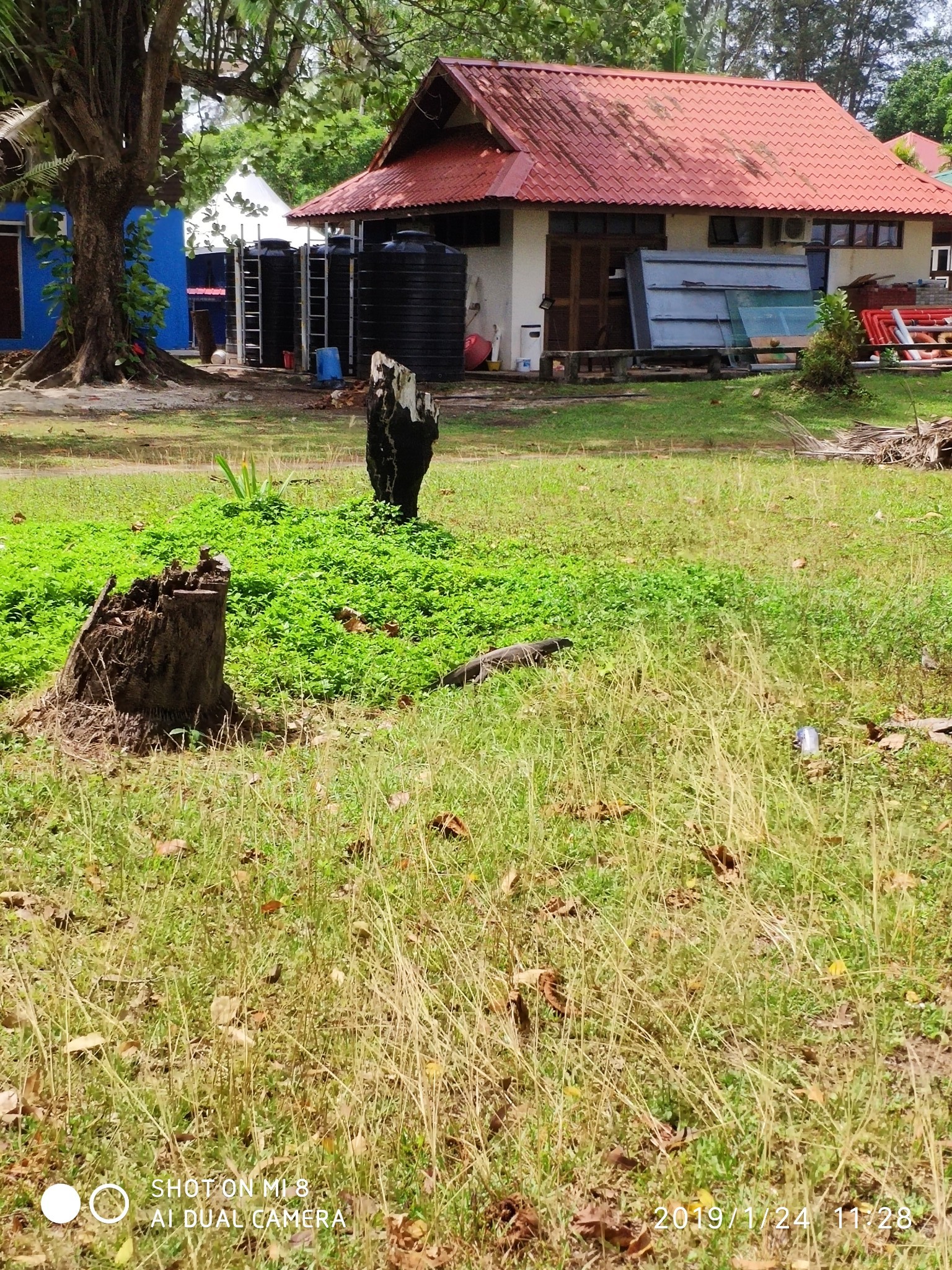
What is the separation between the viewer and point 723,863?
428 cm

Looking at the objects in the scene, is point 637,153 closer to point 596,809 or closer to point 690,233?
point 690,233

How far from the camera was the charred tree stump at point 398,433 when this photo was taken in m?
9.23

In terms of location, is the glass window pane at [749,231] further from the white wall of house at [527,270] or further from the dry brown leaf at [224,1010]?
the dry brown leaf at [224,1010]

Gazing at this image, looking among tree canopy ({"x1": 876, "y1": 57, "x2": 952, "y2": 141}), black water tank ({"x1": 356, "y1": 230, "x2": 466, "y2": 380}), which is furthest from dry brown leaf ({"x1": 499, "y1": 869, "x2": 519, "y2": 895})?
tree canopy ({"x1": 876, "y1": 57, "x2": 952, "y2": 141})

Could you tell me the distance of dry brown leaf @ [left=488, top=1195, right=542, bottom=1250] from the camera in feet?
8.92

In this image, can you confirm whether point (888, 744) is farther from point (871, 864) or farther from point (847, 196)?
point (847, 196)

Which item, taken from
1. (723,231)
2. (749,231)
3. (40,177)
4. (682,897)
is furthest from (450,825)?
(749,231)

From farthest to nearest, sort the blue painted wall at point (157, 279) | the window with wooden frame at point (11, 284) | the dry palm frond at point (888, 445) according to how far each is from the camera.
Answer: the blue painted wall at point (157, 279) < the window with wooden frame at point (11, 284) < the dry palm frond at point (888, 445)

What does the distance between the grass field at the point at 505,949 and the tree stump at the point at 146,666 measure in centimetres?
20

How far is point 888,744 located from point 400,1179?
3.01 metres

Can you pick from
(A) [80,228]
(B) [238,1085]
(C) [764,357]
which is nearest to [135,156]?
(A) [80,228]

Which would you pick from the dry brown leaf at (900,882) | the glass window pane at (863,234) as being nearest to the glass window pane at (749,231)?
the glass window pane at (863,234)

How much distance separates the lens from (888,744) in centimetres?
526

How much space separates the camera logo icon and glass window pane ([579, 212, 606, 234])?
2477 centimetres
